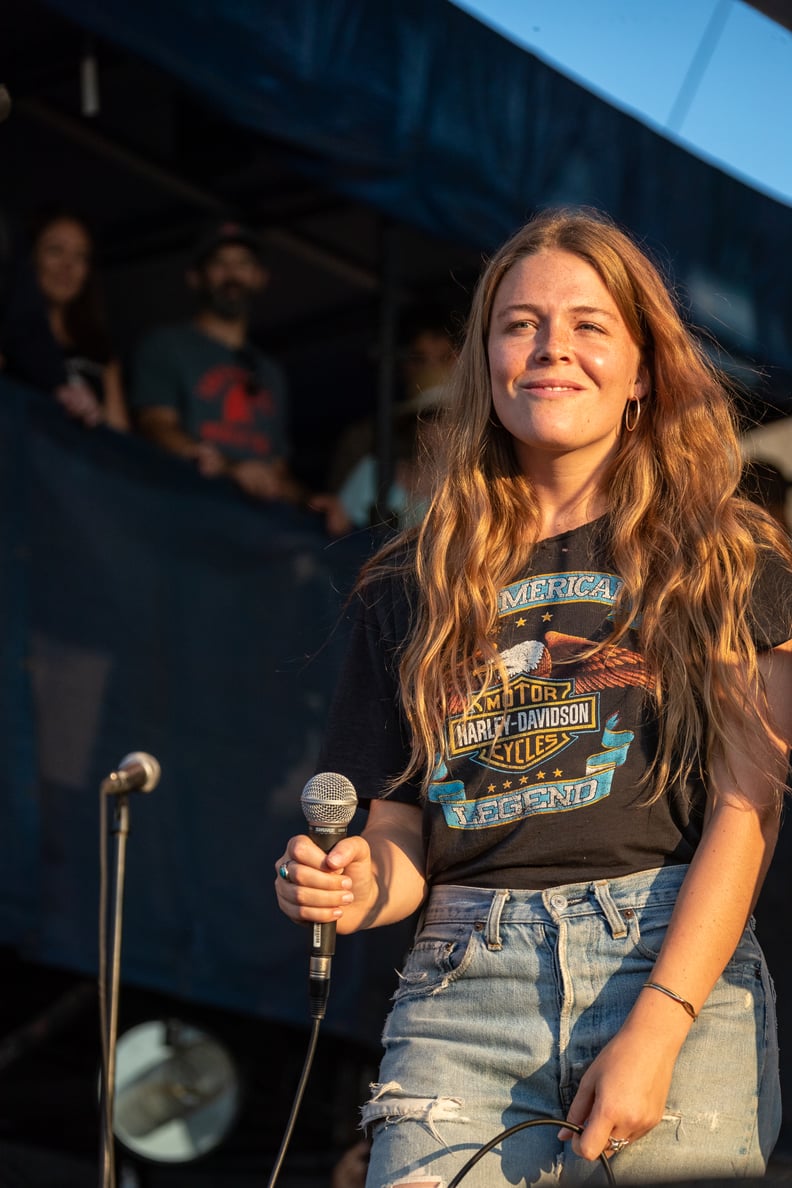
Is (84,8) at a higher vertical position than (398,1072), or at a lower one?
higher

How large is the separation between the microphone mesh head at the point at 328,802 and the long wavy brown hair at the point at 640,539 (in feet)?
0.84

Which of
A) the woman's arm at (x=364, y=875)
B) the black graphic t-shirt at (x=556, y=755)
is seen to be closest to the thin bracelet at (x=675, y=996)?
the black graphic t-shirt at (x=556, y=755)

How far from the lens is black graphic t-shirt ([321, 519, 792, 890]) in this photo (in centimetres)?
226

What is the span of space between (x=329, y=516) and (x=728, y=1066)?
3228 millimetres

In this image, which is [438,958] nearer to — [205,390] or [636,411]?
[636,411]

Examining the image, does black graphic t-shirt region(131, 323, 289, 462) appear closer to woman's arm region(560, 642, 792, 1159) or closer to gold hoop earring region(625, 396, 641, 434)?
gold hoop earring region(625, 396, 641, 434)

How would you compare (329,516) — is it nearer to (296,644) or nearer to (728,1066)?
(296,644)

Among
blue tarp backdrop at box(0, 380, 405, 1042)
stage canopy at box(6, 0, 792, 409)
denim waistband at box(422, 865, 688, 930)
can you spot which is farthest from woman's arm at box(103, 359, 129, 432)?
denim waistband at box(422, 865, 688, 930)

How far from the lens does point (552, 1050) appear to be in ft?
7.04

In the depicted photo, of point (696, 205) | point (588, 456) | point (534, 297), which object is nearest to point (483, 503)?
point (588, 456)

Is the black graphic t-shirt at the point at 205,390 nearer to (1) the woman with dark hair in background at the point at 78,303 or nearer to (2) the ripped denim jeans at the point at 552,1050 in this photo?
(1) the woman with dark hair in background at the point at 78,303

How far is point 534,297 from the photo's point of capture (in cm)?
257

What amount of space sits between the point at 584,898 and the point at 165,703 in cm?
282

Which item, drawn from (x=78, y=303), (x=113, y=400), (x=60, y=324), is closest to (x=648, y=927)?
(x=113, y=400)
